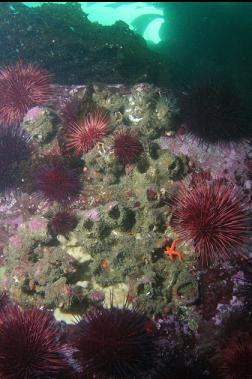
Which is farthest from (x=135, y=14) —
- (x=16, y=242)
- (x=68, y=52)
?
(x=16, y=242)

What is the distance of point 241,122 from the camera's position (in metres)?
6.95

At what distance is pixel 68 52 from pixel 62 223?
6454mm

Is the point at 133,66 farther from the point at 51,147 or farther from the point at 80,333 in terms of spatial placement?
the point at 80,333

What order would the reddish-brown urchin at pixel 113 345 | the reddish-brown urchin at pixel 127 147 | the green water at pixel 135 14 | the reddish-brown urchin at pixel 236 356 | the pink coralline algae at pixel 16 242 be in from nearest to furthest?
the reddish-brown urchin at pixel 236 356
the reddish-brown urchin at pixel 113 345
the reddish-brown urchin at pixel 127 147
the pink coralline algae at pixel 16 242
the green water at pixel 135 14

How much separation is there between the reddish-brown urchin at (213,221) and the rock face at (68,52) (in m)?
4.97

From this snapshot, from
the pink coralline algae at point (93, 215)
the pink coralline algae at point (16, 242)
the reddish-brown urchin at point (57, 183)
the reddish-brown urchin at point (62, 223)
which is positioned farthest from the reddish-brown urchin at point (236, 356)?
the pink coralline algae at point (16, 242)

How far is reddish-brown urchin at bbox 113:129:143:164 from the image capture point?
6.75m

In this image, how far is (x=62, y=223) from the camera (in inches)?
266

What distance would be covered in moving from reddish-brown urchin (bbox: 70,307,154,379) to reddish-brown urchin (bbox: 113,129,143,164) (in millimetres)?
2967

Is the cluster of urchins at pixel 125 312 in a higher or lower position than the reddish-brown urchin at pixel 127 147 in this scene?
lower

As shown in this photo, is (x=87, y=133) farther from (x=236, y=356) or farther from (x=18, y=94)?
(x=236, y=356)

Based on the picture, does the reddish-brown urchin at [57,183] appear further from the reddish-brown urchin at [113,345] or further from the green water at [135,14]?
the green water at [135,14]

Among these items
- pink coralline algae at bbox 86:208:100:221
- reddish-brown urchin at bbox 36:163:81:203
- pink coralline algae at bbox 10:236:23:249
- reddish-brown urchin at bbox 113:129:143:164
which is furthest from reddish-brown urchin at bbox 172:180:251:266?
pink coralline algae at bbox 10:236:23:249

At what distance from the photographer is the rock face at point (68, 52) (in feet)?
33.4
